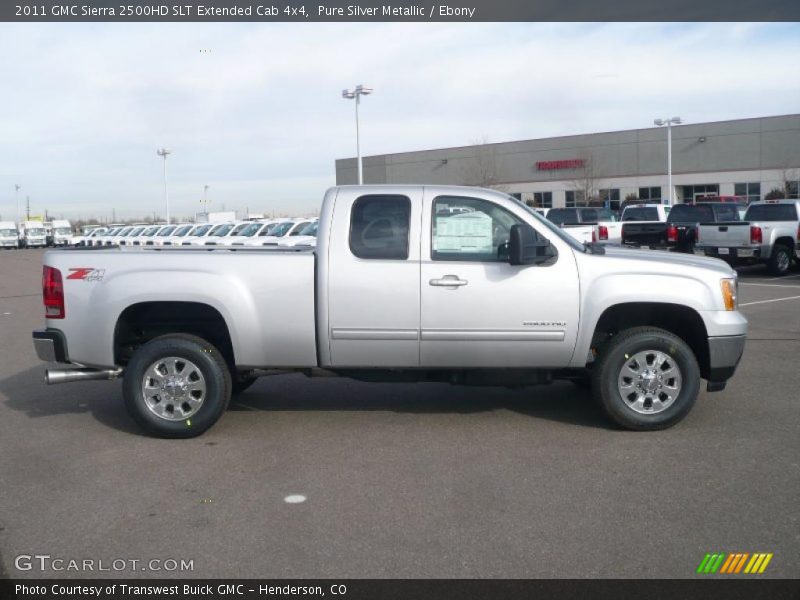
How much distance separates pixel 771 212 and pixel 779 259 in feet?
4.43

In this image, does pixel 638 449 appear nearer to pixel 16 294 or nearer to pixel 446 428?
pixel 446 428

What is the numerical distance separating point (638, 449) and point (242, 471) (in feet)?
9.89

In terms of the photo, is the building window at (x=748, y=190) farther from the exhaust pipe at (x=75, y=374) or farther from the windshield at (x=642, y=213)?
the exhaust pipe at (x=75, y=374)

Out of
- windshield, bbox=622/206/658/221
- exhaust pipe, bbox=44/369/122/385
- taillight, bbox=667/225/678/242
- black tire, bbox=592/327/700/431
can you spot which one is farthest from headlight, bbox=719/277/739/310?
windshield, bbox=622/206/658/221

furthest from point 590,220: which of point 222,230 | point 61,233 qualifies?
point 61,233

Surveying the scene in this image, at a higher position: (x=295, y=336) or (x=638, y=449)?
(x=295, y=336)

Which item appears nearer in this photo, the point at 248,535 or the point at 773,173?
the point at 248,535

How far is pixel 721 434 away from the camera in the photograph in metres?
7.02

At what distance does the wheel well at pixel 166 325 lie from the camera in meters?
7.25

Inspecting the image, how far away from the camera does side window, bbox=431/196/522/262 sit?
711 cm

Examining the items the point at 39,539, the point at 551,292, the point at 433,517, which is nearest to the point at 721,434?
the point at 551,292

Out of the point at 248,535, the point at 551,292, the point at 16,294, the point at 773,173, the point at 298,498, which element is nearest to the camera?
the point at 248,535

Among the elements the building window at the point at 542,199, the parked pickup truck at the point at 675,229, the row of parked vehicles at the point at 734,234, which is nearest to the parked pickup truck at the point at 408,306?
the row of parked vehicles at the point at 734,234

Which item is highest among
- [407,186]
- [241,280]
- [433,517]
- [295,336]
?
[407,186]
